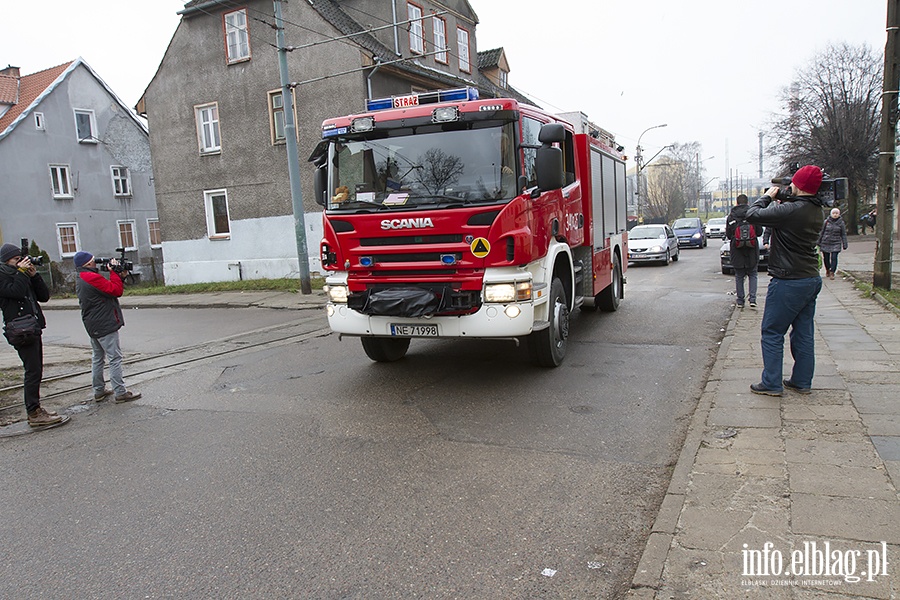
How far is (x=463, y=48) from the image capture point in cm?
2556

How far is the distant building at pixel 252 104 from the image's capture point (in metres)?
19.6

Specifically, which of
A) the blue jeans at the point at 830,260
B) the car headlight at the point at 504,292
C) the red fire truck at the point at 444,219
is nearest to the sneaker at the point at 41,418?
the red fire truck at the point at 444,219

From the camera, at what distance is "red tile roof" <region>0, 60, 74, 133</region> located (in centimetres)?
2998

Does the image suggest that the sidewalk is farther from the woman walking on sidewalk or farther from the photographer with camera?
the woman walking on sidewalk

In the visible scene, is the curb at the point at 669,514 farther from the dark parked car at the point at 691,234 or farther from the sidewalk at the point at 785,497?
the dark parked car at the point at 691,234

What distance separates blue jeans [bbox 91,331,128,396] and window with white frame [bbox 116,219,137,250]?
29.6 meters

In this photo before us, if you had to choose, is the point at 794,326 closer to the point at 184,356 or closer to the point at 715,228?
the point at 184,356

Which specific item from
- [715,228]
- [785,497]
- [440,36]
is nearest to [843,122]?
[715,228]

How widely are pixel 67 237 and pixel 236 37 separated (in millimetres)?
15953

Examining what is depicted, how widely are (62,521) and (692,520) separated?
151 inches

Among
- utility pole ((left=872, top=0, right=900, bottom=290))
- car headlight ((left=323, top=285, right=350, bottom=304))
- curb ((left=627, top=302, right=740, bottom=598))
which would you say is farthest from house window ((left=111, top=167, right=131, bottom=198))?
curb ((left=627, top=302, right=740, bottom=598))

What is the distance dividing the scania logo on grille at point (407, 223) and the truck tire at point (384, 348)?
1781mm

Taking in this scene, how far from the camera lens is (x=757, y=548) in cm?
317

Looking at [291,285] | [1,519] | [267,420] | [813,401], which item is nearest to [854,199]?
[291,285]
